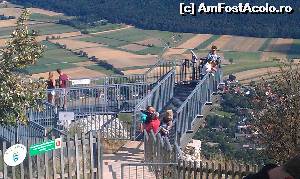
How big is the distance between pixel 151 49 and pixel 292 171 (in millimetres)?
84490

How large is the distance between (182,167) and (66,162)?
1980mm

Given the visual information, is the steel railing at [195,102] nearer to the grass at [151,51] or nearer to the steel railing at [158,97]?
the steel railing at [158,97]

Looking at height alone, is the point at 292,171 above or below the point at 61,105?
above

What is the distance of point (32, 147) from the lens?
29.1 ft

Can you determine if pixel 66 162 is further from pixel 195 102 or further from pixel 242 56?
pixel 242 56

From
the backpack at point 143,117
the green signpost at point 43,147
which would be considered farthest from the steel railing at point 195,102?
the green signpost at point 43,147

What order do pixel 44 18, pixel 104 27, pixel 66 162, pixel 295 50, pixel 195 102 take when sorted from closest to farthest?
1. pixel 66 162
2. pixel 195 102
3. pixel 295 50
4. pixel 104 27
5. pixel 44 18

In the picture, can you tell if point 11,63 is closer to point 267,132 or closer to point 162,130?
point 162,130

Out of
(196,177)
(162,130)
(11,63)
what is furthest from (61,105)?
(196,177)

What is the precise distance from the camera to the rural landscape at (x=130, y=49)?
68.9 meters

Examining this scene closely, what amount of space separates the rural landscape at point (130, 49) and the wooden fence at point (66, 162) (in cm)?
4897

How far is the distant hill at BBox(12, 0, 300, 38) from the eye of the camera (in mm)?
102625

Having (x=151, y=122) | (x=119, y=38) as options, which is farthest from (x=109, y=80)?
(x=119, y=38)

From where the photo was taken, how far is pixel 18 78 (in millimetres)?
11500
